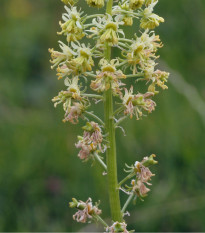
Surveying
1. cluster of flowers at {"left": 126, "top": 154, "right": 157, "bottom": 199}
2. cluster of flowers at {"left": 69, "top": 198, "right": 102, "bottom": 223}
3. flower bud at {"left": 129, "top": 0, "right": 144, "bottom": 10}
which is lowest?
cluster of flowers at {"left": 69, "top": 198, "right": 102, "bottom": 223}

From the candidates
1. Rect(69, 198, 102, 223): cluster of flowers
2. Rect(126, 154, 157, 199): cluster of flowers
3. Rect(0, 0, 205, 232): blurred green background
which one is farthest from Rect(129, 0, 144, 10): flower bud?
Rect(0, 0, 205, 232): blurred green background

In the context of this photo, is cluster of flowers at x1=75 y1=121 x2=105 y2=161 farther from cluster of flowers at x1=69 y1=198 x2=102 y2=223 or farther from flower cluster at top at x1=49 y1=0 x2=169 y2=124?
cluster of flowers at x1=69 y1=198 x2=102 y2=223

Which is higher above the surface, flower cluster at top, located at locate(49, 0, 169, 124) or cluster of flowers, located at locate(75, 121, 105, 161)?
flower cluster at top, located at locate(49, 0, 169, 124)

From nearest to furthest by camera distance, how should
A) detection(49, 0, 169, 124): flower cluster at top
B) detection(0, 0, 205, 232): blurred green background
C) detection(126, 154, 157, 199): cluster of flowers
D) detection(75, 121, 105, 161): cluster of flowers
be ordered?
detection(49, 0, 169, 124): flower cluster at top < detection(75, 121, 105, 161): cluster of flowers < detection(126, 154, 157, 199): cluster of flowers < detection(0, 0, 205, 232): blurred green background

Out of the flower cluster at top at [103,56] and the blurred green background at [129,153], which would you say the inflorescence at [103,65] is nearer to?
the flower cluster at top at [103,56]

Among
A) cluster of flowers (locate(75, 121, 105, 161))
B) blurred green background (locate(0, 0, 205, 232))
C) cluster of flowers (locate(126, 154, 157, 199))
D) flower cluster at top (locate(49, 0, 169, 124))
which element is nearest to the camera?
flower cluster at top (locate(49, 0, 169, 124))

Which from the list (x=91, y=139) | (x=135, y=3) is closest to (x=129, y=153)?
(x=91, y=139)
